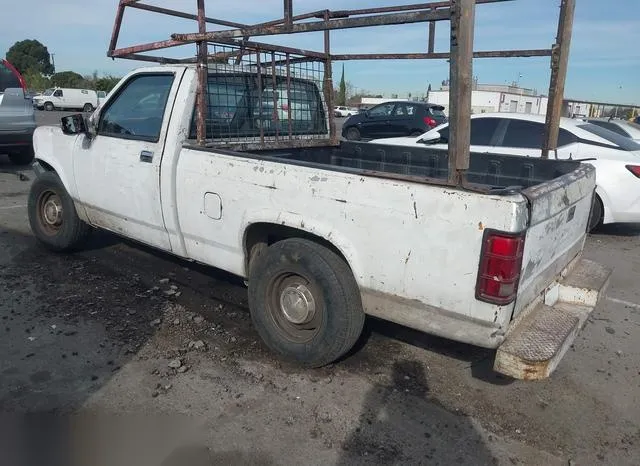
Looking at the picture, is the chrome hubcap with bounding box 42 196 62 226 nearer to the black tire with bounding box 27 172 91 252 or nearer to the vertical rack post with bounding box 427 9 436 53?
the black tire with bounding box 27 172 91 252

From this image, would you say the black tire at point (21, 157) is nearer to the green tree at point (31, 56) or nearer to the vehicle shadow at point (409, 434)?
the vehicle shadow at point (409, 434)

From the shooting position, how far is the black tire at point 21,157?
10.4m

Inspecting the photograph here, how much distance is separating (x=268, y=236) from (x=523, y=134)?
4745 millimetres

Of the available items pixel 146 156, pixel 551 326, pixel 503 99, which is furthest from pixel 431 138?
pixel 503 99

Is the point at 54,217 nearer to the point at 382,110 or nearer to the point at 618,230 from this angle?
the point at 618,230

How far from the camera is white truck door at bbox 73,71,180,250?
3979mm

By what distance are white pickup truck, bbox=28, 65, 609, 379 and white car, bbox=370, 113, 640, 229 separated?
8.94 ft

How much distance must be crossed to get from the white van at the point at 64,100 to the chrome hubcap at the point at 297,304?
148 ft

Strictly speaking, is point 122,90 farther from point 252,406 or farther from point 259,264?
point 252,406

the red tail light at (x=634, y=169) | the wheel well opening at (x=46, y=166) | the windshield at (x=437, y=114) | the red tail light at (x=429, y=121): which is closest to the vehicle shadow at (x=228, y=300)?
the wheel well opening at (x=46, y=166)

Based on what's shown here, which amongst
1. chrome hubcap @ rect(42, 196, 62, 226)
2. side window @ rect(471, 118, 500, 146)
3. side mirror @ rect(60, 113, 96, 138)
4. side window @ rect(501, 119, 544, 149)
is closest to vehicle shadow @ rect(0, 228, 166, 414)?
chrome hubcap @ rect(42, 196, 62, 226)

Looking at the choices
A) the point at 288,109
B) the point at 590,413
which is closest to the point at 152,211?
the point at 288,109

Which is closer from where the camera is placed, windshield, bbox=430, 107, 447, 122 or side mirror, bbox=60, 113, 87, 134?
side mirror, bbox=60, 113, 87, 134

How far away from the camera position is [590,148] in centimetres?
670
